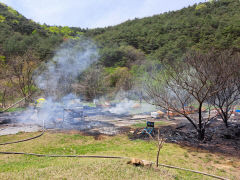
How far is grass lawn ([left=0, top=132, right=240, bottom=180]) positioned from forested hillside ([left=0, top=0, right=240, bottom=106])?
1256 cm

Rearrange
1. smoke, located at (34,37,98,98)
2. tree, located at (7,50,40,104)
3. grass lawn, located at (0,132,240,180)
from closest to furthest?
grass lawn, located at (0,132,240,180)
tree, located at (7,50,40,104)
smoke, located at (34,37,98,98)

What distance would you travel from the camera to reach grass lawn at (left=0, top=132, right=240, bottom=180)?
5.30m

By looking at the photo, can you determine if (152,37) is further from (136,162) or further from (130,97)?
(136,162)

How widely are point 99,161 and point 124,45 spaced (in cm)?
4749

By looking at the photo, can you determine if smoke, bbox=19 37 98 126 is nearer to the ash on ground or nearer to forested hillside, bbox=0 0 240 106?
the ash on ground

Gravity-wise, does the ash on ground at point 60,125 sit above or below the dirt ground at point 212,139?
above

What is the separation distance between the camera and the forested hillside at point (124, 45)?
21.1 meters

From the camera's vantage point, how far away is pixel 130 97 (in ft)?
87.5

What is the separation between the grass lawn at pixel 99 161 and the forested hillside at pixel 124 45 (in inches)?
495

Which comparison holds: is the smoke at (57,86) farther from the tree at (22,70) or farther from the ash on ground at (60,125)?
the tree at (22,70)

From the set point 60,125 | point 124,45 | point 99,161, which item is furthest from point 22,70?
point 124,45

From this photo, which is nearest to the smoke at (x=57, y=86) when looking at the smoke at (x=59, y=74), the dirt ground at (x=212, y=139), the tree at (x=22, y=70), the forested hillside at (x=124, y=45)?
the smoke at (x=59, y=74)

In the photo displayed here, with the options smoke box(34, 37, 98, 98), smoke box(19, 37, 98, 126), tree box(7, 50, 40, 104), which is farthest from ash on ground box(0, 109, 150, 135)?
smoke box(34, 37, 98, 98)

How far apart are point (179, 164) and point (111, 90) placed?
23017 mm
